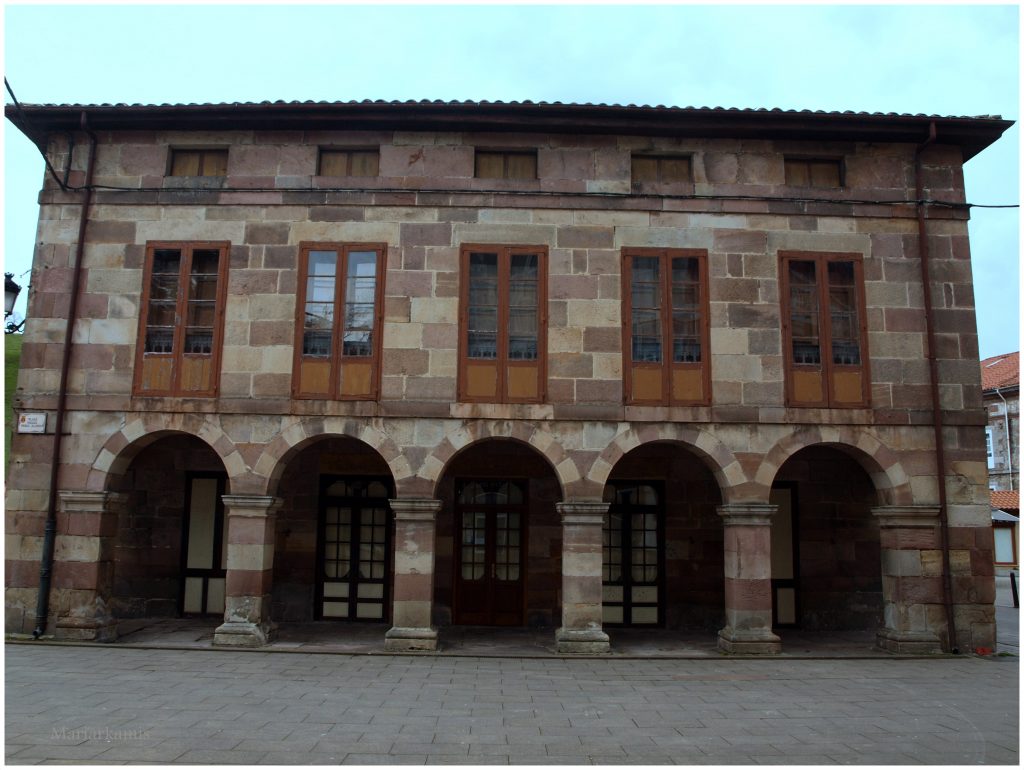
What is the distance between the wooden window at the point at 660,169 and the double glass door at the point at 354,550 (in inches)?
263

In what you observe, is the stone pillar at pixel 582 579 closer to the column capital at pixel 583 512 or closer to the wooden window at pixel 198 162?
the column capital at pixel 583 512

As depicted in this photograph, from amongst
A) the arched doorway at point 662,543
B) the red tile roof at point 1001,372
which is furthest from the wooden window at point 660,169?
the red tile roof at point 1001,372

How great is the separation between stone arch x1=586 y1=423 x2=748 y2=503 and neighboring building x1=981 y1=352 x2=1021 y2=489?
24.7m

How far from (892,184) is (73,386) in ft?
42.2

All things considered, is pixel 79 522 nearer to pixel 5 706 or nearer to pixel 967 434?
pixel 5 706

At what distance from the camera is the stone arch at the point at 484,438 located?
36.1 feet

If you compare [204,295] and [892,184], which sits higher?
[892,184]

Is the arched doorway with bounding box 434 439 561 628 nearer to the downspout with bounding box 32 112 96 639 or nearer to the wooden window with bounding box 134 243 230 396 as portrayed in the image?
the wooden window with bounding box 134 243 230 396

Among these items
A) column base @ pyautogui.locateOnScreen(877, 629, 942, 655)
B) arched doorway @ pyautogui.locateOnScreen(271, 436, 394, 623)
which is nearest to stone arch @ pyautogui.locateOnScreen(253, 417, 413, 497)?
arched doorway @ pyautogui.locateOnScreen(271, 436, 394, 623)

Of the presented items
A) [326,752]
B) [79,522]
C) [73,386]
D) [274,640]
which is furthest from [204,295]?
[326,752]

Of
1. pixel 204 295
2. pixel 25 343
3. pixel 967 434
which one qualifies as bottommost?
pixel 967 434

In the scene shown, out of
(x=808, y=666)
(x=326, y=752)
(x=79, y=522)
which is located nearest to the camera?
(x=326, y=752)

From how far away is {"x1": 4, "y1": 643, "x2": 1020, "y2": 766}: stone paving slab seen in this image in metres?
6.22

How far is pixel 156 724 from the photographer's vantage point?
6.85 meters
